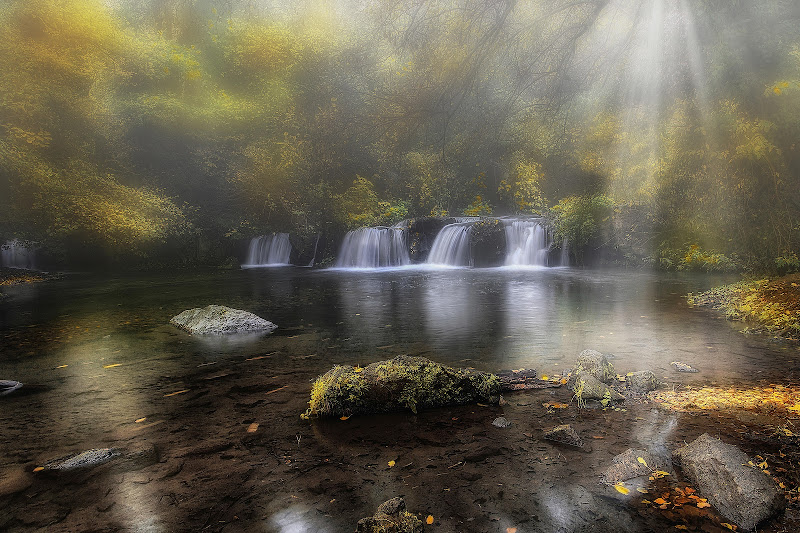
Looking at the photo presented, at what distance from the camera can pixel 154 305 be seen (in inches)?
519

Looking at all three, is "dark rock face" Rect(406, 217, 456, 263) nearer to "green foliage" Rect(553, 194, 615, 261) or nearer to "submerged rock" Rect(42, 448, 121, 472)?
"green foliage" Rect(553, 194, 615, 261)

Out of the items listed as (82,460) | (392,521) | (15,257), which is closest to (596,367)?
(392,521)

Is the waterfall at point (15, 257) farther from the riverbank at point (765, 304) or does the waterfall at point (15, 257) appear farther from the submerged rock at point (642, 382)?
the riverbank at point (765, 304)

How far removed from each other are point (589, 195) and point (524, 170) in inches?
130

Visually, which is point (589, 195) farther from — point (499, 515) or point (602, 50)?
point (499, 515)

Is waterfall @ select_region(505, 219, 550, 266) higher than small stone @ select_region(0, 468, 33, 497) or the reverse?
higher

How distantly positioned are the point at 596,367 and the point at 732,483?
8.03 feet

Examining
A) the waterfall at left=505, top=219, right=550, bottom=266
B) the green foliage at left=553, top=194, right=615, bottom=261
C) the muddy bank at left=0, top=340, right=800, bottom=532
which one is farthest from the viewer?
the waterfall at left=505, top=219, right=550, bottom=266

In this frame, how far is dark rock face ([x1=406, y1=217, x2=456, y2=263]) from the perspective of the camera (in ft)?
84.2

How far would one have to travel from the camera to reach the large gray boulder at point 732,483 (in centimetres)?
281

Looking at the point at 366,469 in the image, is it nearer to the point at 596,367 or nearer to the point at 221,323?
the point at 596,367

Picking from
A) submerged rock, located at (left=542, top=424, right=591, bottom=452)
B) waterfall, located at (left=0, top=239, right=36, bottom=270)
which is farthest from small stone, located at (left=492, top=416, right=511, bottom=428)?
waterfall, located at (left=0, top=239, right=36, bottom=270)

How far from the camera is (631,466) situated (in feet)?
11.4

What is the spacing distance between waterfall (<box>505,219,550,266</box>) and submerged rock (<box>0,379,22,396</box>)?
20887 millimetres
